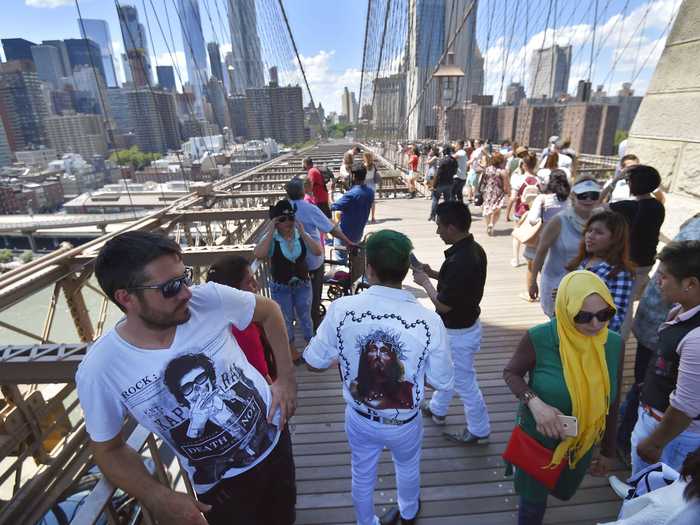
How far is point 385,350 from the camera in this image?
1.47 metres

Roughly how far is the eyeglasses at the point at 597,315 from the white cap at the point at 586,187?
Result: 1579mm

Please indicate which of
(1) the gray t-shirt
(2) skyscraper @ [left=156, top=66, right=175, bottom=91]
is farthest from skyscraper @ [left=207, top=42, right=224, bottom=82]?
(1) the gray t-shirt

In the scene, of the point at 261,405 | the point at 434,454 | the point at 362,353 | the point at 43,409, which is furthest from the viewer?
the point at 43,409

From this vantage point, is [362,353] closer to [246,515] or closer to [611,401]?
[246,515]

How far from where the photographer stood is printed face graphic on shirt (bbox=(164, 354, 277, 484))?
118 cm

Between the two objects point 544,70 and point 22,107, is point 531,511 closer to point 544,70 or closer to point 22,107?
point 544,70

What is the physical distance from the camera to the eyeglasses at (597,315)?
4.40ft

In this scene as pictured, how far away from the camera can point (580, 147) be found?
46062 millimetres

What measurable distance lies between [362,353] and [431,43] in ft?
83.2

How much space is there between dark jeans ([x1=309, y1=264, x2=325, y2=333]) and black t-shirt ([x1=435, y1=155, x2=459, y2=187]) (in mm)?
3966

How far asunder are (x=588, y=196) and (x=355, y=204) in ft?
6.75

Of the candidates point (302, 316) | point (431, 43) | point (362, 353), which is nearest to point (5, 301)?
point (302, 316)

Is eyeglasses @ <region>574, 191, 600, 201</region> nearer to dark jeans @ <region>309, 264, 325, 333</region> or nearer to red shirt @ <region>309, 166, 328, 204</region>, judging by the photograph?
dark jeans @ <region>309, 264, 325, 333</region>

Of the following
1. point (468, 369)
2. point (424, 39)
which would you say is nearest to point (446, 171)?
point (468, 369)
